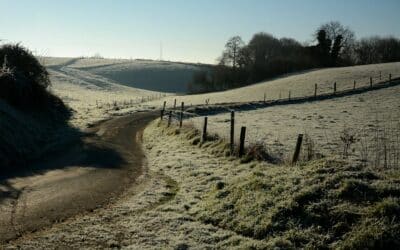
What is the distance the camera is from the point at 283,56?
389 feet

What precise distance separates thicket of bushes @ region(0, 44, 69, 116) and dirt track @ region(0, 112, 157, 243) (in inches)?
246

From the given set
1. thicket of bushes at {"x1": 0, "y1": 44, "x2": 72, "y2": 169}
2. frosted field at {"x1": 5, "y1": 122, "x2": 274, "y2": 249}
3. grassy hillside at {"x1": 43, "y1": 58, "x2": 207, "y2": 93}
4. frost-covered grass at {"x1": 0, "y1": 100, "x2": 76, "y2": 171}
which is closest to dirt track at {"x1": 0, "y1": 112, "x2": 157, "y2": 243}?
frosted field at {"x1": 5, "y1": 122, "x2": 274, "y2": 249}

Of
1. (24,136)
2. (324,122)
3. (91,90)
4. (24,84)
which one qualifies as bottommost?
(24,136)

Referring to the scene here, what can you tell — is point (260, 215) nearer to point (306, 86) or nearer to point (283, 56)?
point (306, 86)

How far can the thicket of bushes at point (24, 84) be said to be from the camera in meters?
29.9

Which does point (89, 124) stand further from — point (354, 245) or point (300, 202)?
point (354, 245)

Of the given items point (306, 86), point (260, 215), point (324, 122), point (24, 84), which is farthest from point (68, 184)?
point (306, 86)

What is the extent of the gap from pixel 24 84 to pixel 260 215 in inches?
970

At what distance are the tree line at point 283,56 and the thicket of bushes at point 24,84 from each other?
198 ft

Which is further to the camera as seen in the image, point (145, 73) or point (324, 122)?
point (145, 73)

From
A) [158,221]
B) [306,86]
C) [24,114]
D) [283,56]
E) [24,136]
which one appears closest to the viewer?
[158,221]

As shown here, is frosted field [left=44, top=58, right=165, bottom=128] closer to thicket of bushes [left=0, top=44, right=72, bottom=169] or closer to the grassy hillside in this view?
the grassy hillside

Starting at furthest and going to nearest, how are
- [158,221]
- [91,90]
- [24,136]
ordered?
[91,90]
[24,136]
[158,221]

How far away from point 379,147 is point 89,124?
2272 cm
